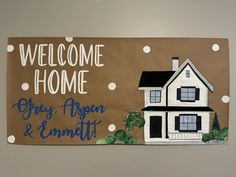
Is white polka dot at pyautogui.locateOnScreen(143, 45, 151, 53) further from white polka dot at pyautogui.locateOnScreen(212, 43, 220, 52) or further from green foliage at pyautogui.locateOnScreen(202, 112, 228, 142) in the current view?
green foliage at pyautogui.locateOnScreen(202, 112, 228, 142)

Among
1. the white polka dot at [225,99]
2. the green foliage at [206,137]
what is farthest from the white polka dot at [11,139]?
the white polka dot at [225,99]

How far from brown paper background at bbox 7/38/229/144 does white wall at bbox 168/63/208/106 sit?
0.05 m

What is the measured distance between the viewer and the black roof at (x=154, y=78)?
6.05 feet

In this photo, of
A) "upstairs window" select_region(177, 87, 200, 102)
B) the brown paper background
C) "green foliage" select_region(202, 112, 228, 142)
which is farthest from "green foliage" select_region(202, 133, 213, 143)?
"upstairs window" select_region(177, 87, 200, 102)

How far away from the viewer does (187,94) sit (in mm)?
1858

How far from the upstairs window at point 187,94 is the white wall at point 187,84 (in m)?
0.02

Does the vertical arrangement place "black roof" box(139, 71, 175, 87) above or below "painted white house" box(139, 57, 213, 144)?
above

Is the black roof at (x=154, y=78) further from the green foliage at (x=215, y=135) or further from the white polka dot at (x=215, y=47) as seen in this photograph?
the green foliage at (x=215, y=135)

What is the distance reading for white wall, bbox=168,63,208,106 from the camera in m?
1.85
